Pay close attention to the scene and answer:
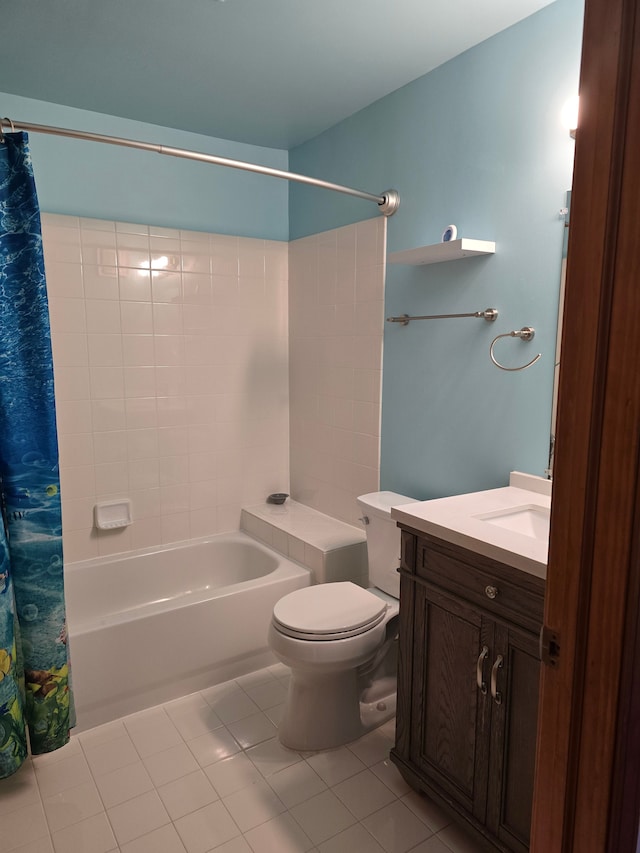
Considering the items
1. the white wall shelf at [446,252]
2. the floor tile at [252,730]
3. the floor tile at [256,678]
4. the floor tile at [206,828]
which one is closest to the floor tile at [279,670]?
the floor tile at [256,678]

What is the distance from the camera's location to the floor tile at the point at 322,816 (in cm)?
169

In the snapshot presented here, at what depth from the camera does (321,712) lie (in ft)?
6.66

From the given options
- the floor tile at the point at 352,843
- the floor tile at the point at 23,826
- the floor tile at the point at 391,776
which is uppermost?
the floor tile at the point at 391,776

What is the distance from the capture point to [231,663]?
8.11 feet

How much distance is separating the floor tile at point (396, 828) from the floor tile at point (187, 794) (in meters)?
0.50

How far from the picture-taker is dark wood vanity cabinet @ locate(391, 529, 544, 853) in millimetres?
1393

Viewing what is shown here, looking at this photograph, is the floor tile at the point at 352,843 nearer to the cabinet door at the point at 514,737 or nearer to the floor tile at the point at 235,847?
the floor tile at the point at 235,847

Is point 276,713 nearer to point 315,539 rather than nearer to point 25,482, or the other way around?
point 315,539

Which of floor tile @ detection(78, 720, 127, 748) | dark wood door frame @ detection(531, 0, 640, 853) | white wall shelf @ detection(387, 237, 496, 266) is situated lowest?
floor tile @ detection(78, 720, 127, 748)

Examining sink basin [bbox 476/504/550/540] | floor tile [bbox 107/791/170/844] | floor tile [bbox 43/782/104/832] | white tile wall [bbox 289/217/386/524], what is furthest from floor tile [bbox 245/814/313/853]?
white tile wall [bbox 289/217/386/524]

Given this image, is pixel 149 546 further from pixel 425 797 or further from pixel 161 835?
pixel 425 797

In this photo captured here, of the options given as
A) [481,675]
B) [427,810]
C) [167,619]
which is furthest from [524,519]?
[167,619]

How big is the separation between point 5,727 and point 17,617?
326 mm

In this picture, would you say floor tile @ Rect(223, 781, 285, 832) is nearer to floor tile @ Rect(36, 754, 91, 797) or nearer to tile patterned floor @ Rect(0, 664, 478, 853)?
tile patterned floor @ Rect(0, 664, 478, 853)
